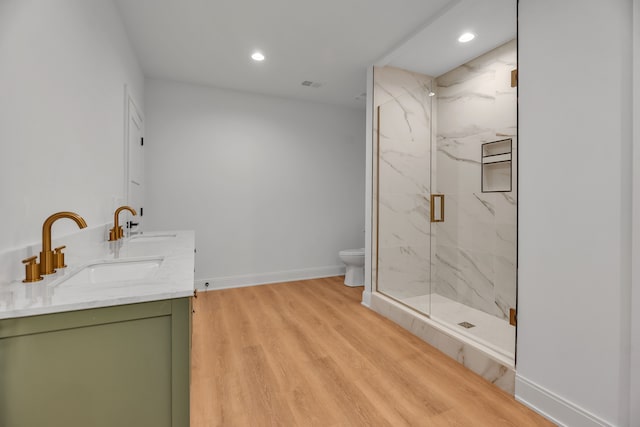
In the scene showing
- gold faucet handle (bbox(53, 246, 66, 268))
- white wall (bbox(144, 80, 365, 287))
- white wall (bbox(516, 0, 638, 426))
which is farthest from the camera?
white wall (bbox(144, 80, 365, 287))

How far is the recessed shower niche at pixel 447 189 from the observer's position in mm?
2648

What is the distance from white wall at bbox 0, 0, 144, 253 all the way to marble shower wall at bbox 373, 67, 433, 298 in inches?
88.1

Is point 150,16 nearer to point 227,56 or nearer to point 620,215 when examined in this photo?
point 227,56

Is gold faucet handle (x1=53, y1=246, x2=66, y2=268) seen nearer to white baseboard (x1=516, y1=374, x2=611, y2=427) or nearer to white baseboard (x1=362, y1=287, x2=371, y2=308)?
white baseboard (x1=516, y1=374, x2=611, y2=427)

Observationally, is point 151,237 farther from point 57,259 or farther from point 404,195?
point 404,195

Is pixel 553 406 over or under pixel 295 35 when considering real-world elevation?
under

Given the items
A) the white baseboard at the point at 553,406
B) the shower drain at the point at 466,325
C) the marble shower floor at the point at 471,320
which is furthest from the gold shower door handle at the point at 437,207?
the white baseboard at the point at 553,406

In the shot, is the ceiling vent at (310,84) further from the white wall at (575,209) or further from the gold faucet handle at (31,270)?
the gold faucet handle at (31,270)

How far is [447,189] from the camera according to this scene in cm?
300

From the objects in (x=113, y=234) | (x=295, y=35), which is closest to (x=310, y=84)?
(x=295, y=35)

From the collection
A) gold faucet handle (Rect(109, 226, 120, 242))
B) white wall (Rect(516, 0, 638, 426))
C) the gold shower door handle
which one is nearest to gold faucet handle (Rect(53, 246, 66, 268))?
gold faucet handle (Rect(109, 226, 120, 242))

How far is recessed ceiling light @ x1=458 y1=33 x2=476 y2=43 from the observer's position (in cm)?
245

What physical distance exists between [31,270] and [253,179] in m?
2.98

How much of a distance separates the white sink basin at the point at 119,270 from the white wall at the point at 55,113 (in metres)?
0.23
